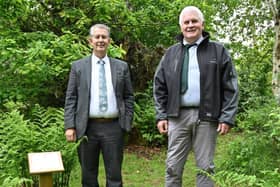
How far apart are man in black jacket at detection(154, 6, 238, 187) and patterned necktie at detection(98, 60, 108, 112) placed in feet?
1.91

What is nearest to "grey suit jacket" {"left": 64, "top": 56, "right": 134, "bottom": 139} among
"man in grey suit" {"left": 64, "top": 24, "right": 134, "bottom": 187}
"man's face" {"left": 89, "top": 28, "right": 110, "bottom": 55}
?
"man in grey suit" {"left": 64, "top": 24, "right": 134, "bottom": 187}

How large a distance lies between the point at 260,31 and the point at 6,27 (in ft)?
29.7

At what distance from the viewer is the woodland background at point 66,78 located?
190 inches

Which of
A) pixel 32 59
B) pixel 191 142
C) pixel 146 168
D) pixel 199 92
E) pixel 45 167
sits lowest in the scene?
pixel 146 168

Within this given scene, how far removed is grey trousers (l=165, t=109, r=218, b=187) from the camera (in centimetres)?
404

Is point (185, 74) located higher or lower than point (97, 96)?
higher

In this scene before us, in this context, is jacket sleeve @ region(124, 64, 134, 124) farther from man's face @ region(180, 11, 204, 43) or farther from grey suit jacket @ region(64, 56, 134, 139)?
man's face @ region(180, 11, 204, 43)

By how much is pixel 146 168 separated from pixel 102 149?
2888 mm

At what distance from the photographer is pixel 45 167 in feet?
12.4

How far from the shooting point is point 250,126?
587 cm

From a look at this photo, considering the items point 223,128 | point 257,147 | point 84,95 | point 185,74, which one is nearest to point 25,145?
point 84,95

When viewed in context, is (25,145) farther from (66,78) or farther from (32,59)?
(66,78)

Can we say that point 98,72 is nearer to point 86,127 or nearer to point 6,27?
point 86,127

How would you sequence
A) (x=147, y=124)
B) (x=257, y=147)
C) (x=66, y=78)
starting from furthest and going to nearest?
(x=147, y=124), (x=66, y=78), (x=257, y=147)
